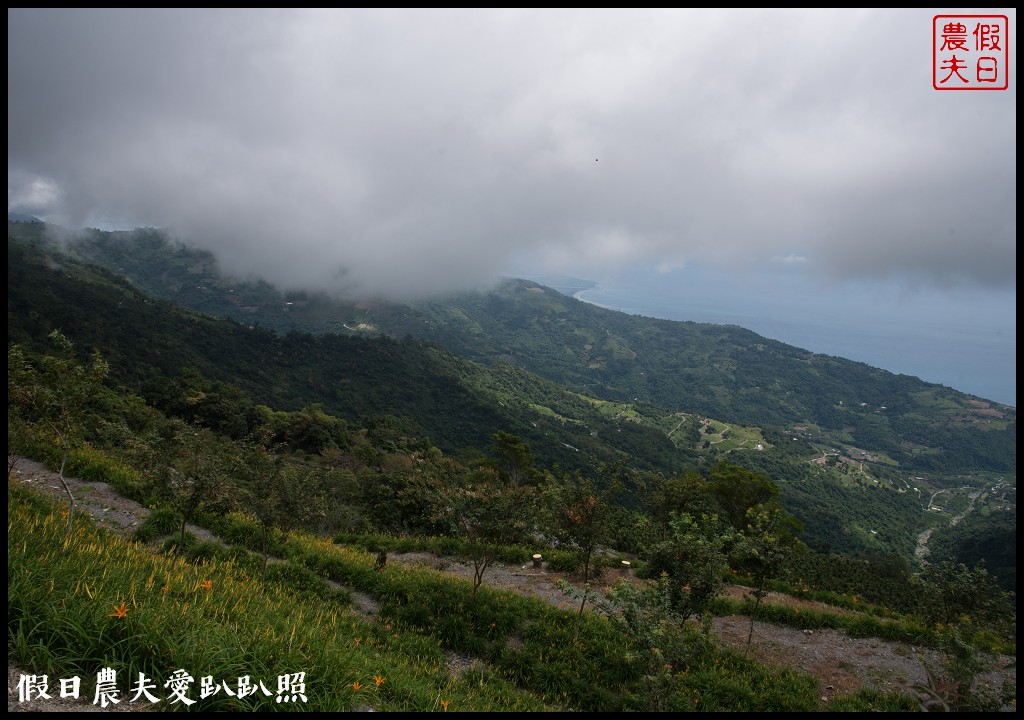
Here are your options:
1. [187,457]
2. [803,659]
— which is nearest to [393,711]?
[187,457]

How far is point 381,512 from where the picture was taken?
22859 millimetres

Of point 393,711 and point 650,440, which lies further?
point 650,440

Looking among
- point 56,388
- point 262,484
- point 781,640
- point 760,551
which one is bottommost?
point 781,640

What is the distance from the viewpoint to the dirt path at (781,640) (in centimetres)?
923

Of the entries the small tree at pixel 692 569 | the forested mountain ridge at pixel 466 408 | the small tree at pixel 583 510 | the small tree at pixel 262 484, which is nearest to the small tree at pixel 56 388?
the small tree at pixel 262 484

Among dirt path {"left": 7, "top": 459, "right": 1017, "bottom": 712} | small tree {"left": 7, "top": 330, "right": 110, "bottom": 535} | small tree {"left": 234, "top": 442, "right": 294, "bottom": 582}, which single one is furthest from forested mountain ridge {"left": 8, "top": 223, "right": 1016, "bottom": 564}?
small tree {"left": 234, "top": 442, "right": 294, "bottom": 582}

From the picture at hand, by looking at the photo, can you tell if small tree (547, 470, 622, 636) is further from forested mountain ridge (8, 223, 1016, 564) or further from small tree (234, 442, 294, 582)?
forested mountain ridge (8, 223, 1016, 564)

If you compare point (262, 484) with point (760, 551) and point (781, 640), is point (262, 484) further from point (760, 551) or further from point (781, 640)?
point (781, 640)

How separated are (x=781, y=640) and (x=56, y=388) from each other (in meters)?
16.4

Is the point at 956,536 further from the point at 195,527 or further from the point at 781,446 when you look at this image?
the point at 195,527

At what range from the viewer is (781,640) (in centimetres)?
1089

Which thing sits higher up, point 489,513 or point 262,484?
point 262,484

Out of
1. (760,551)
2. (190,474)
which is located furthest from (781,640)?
(190,474)

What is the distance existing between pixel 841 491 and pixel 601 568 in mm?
106291
